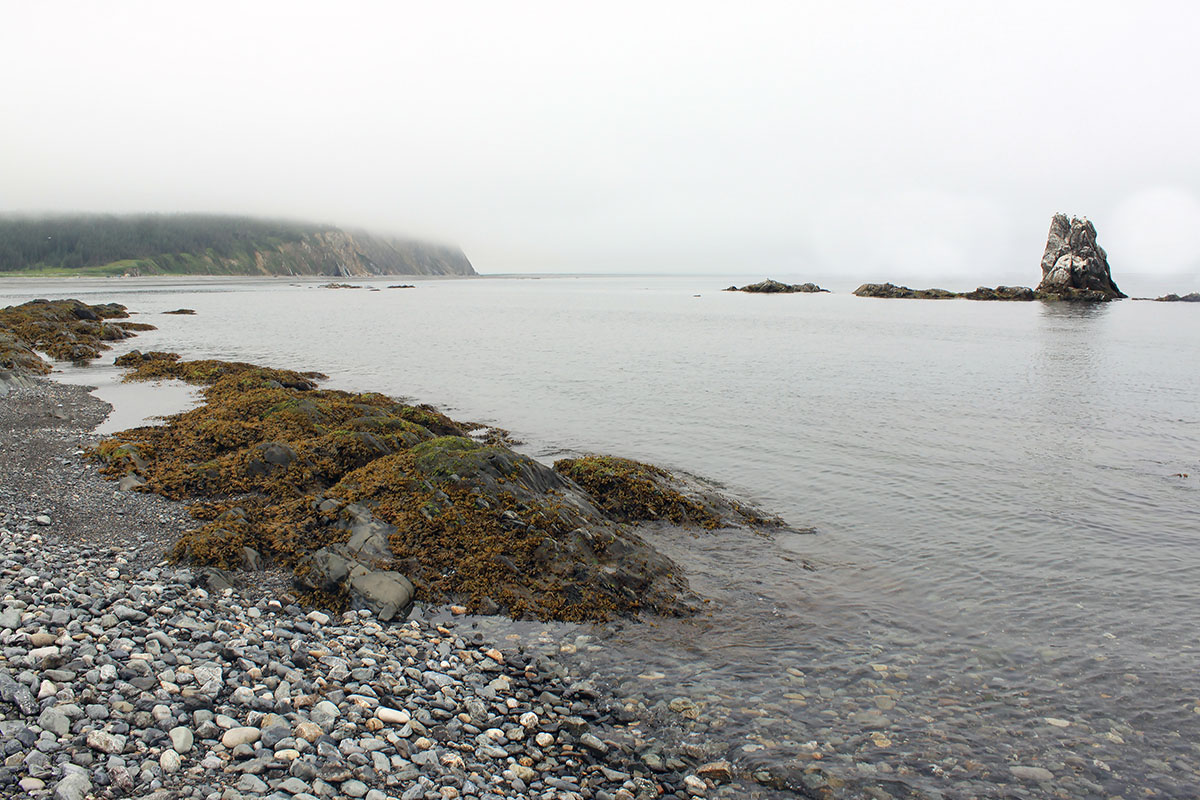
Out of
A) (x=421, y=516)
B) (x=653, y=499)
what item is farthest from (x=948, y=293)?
(x=421, y=516)

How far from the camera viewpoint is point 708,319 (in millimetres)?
89250

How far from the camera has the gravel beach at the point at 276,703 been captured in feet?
19.8

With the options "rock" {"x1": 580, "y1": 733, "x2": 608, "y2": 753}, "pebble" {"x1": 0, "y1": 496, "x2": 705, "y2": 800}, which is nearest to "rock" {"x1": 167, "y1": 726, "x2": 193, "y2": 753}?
"pebble" {"x1": 0, "y1": 496, "x2": 705, "y2": 800}

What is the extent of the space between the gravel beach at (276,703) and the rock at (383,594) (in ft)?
0.81

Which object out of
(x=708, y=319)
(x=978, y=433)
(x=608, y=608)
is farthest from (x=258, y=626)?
(x=708, y=319)

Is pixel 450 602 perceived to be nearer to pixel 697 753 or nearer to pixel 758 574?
pixel 697 753

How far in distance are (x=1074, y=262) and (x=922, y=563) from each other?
148 m

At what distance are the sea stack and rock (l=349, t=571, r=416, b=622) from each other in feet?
505

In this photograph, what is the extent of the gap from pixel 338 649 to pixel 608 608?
411 centimetres

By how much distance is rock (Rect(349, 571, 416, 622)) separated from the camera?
10.1 meters

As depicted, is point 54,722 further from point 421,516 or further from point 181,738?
point 421,516

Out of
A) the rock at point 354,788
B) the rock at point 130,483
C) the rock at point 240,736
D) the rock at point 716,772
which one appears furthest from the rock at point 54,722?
the rock at point 130,483

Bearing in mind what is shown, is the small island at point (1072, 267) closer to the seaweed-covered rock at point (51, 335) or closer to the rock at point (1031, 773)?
the seaweed-covered rock at point (51, 335)

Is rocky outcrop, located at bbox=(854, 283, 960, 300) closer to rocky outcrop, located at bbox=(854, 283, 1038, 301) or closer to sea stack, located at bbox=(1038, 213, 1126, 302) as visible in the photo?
rocky outcrop, located at bbox=(854, 283, 1038, 301)
